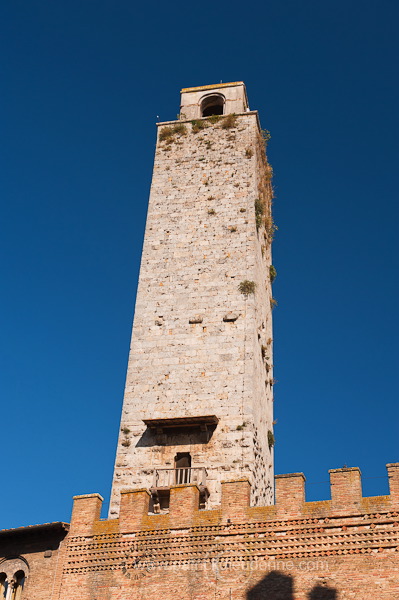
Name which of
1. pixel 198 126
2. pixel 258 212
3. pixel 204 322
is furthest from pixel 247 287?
pixel 198 126

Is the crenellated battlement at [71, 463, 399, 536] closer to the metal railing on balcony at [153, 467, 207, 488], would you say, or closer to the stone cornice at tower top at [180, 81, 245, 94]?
the metal railing on balcony at [153, 467, 207, 488]

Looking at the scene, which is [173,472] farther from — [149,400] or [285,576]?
[285,576]

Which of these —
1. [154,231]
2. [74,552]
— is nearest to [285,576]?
[74,552]

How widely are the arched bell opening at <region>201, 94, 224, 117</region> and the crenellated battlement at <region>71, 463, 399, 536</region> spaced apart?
57.4ft

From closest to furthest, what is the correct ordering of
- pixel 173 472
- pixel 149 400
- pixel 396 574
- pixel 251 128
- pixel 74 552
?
pixel 396 574, pixel 74 552, pixel 173 472, pixel 149 400, pixel 251 128

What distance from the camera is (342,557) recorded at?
1547 centimetres

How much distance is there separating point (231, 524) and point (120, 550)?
A: 2492mm

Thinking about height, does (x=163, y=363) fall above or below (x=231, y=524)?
above

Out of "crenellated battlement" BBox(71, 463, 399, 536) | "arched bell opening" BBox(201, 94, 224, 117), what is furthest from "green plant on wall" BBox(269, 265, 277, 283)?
"crenellated battlement" BBox(71, 463, 399, 536)

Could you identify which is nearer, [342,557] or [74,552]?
[342,557]

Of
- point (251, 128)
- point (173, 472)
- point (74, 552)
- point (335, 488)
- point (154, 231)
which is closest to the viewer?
point (335, 488)

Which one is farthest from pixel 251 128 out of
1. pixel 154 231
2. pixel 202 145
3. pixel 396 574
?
pixel 396 574

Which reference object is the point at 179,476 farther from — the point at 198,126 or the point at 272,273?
the point at 198,126

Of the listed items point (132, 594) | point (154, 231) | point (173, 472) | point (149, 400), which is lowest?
point (132, 594)
